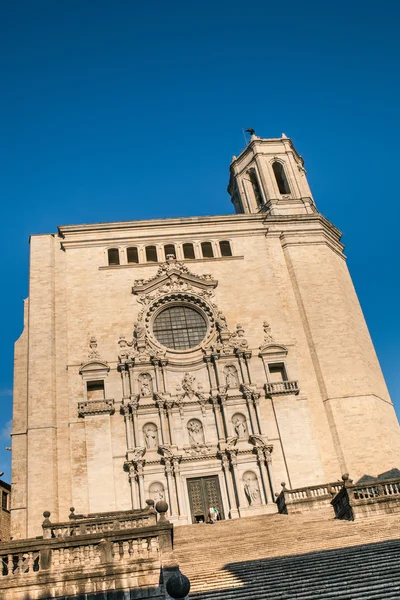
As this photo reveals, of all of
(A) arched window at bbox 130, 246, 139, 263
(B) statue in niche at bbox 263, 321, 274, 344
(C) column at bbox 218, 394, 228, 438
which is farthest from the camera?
(A) arched window at bbox 130, 246, 139, 263

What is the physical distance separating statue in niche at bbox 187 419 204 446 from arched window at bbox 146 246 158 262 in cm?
837

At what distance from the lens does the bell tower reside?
2984 cm

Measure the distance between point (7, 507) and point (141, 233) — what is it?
48.9 ft

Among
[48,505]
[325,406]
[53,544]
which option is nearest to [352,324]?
[325,406]

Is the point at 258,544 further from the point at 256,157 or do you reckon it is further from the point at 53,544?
the point at 256,157

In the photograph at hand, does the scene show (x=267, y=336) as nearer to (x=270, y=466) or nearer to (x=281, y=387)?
(x=281, y=387)

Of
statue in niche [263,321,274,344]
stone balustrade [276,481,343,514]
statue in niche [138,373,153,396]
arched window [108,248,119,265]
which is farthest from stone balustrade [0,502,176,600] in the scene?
arched window [108,248,119,265]

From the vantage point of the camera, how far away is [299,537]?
14.6 meters

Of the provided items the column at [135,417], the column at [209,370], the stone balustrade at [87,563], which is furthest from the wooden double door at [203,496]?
the stone balustrade at [87,563]

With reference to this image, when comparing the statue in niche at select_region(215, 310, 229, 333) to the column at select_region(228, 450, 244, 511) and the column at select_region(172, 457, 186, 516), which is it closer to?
the column at select_region(228, 450, 244, 511)

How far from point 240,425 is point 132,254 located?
9504mm

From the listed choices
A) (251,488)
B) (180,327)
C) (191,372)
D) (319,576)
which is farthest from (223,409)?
(319,576)

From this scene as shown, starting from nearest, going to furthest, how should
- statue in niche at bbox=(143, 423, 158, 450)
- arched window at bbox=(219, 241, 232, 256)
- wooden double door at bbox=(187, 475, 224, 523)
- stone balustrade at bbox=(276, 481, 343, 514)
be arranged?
stone balustrade at bbox=(276, 481, 343, 514)
wooden double door at bbox=(187, 475, 224, 523)
statue in niche at bbox=(143, 423, 158, 450)
arched window at bbox=(219, 241, 232, 256)

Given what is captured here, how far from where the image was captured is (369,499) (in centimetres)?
1617
